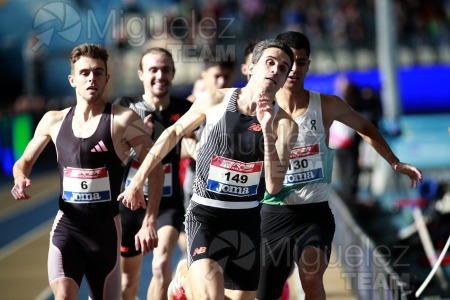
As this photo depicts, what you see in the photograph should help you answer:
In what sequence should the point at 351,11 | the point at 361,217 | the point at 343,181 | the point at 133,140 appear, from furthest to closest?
the point at 351,11, the point at 343,181, the point at 361,217, the point at 133,140

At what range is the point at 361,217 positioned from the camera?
44.6ft

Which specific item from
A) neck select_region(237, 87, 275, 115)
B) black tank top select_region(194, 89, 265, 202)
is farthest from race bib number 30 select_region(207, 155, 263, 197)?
neck select_region(237, 87, 275, 115)

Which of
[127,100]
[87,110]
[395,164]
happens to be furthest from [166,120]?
[395,164]

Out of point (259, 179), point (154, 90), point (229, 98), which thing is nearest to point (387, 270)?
point (259, 179)

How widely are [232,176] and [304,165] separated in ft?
3.08

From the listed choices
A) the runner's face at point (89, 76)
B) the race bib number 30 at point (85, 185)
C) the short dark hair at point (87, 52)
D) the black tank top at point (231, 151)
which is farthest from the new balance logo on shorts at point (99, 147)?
the black tank top at point (231, 151)

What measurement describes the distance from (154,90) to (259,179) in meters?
1.85

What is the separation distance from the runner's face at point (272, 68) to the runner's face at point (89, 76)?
3.57 feet

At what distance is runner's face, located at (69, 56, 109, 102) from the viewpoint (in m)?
5.91

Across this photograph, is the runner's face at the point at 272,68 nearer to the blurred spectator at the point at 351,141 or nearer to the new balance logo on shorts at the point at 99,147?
the new balance logo on shorts at the point at 99,147

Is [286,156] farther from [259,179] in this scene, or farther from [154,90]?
[154,90]

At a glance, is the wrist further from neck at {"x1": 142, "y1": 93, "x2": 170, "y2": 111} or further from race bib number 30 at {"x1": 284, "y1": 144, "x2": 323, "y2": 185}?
neck at {"x1": 142, "y1": 93, "x2": 170, "y2": 111}

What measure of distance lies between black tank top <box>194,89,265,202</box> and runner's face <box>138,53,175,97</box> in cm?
160

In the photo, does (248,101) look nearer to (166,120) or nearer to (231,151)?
(231,151)
